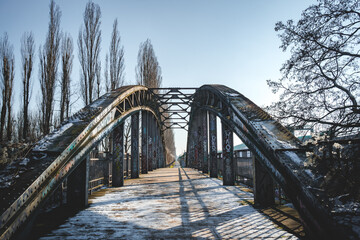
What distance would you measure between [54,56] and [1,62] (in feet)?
11.3

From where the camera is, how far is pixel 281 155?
3.65m

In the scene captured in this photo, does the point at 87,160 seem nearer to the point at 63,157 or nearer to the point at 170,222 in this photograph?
the point at 63,157

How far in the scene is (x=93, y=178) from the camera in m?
6.89

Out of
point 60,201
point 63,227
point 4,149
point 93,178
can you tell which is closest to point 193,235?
point 63,227

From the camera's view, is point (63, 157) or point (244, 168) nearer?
point (63, 157)

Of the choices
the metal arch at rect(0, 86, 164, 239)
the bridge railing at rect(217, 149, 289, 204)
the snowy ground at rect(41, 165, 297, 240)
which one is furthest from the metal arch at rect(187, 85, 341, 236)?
the metal arch at rect(0, 86, 164, 239)

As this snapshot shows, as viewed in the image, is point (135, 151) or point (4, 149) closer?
point (4, 149)

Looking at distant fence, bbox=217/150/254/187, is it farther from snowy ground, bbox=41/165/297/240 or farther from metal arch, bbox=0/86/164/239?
metal arch, bbox=0/86/164/239

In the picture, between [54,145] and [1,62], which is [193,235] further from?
[1,62]

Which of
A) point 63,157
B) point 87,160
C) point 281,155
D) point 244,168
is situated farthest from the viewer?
point 244,168

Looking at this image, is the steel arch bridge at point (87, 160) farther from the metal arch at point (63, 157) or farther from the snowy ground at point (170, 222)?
the snowy ground at point (170, 222)

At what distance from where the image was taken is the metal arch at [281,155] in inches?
109

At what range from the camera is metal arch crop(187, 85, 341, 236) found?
276 cm

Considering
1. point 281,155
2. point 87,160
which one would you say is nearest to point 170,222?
point 281,155
